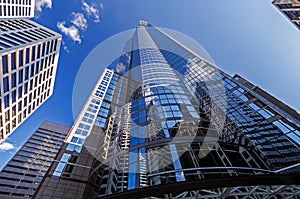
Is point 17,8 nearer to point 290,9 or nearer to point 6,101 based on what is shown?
point 6,101

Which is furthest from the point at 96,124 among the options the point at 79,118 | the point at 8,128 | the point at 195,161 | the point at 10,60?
the point at 8,128

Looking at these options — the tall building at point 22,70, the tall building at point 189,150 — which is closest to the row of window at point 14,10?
the tall building at point 22,70

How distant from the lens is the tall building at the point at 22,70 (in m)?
40.6

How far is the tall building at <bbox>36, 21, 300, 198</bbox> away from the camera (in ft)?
37.3

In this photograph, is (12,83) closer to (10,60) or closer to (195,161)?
(10,60)

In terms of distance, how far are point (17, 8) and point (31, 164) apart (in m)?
58.7

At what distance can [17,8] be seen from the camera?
6662 centimetres

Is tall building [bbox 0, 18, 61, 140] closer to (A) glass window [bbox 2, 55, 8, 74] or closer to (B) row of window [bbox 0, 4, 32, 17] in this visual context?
(A) glass window [bbox 2, 55, 8, 74]

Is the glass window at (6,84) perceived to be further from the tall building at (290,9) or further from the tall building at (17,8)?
the tall building at (290,9)

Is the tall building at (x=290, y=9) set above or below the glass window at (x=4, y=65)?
above

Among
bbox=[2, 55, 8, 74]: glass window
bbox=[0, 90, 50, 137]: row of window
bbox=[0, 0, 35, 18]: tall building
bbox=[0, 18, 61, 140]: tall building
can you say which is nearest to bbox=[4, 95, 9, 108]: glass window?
bbox=[0, 18, 61, 140]: tall building

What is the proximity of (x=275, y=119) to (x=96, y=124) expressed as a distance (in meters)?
27.5

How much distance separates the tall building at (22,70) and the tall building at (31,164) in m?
19.6

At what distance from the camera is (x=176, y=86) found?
28.7 meters
